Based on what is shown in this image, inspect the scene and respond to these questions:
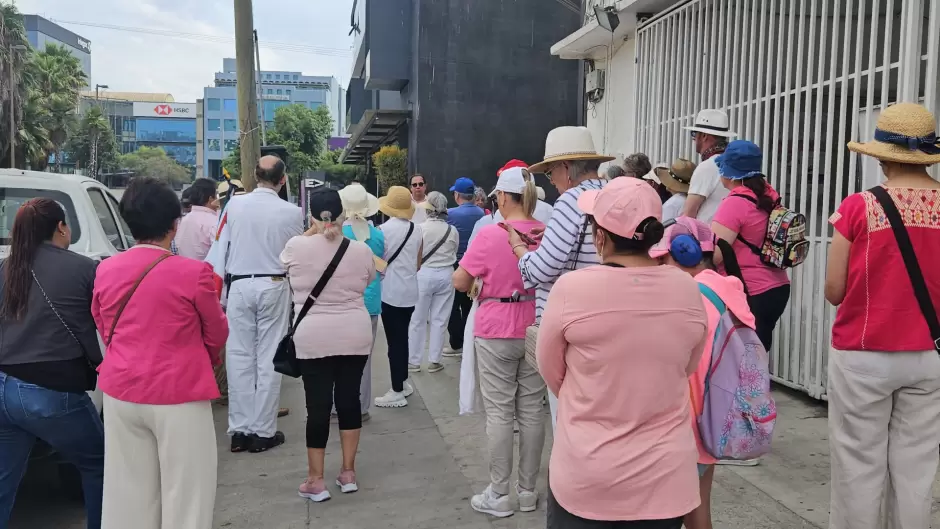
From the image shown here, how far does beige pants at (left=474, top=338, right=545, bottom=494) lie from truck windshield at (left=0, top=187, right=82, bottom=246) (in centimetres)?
280

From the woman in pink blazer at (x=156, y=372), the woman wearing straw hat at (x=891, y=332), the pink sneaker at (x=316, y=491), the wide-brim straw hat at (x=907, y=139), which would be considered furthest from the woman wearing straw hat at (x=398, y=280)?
the wide-brim straw hat at (x=907, y=139)

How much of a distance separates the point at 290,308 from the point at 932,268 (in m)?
4.10

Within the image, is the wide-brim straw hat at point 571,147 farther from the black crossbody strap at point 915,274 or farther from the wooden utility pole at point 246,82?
the wooden utility pole at point 246,82

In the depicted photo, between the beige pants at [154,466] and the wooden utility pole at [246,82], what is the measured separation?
638 cm

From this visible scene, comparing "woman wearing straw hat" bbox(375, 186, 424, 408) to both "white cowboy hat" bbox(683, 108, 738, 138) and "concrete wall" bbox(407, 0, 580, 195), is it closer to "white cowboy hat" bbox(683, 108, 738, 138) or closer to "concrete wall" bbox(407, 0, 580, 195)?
"white cowboy hat" bbox(683, 108, 738, 138)

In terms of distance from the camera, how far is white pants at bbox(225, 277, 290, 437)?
5379mm

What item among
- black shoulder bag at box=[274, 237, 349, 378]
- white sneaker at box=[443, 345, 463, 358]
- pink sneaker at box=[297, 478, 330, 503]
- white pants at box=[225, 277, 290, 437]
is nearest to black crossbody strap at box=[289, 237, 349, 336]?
black shoulder bag at box=[274, 237, 349, 378]

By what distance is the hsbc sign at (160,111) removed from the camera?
389 ft

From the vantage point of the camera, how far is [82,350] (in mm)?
3342

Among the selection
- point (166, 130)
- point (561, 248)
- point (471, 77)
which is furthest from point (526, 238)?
point (166, 130)

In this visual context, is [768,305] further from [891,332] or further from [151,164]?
[151,164]

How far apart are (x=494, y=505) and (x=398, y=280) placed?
2713mm

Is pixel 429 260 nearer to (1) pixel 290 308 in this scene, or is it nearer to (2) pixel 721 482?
(1) pixel 290 308

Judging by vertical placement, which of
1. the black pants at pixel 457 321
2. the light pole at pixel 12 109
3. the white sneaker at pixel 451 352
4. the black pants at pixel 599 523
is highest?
the light pole at pixel 12 109
